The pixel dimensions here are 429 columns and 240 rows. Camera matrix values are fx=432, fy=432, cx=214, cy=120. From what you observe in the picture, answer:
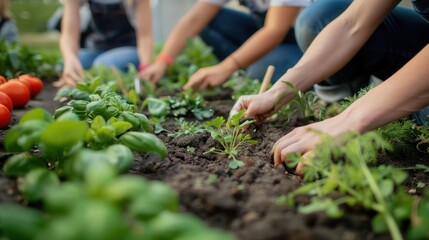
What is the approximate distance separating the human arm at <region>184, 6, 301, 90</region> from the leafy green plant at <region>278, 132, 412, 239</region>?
1.51 meters

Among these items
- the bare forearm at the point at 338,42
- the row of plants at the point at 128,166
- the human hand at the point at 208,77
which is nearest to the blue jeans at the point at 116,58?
the human hand at the point at 208,77

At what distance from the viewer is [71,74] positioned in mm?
2854

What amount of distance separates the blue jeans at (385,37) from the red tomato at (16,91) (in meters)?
1.43

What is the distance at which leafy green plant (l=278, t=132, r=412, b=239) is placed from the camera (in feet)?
2.99

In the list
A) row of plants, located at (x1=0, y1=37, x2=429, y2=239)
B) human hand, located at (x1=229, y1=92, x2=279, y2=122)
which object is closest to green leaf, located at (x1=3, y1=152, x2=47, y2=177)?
row of plants, located at (x1=0, y1=37, x2=429, y2=239)

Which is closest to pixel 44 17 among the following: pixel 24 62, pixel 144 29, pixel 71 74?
pixel 144 29

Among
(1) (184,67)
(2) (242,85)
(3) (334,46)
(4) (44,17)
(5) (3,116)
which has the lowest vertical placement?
(4) (44,17)

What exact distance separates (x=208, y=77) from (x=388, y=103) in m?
1.47

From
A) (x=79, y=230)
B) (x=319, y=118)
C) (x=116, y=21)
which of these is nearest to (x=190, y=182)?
(x=79, y=230)

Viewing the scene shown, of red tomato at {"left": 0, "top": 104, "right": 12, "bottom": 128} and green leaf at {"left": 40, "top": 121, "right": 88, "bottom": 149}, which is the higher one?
green leaf at {"left": 40, "top": 121, "right": 88, "bottom": 149}

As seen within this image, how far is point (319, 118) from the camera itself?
1931mm

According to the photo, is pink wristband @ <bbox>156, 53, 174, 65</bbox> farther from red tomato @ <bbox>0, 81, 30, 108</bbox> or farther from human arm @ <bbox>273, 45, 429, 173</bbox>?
human arm @ <bbox>273, 45, 429, 173</bbox>

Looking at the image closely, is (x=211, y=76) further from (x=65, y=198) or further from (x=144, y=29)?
(x=65, y=198)

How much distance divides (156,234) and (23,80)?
72.8 inches
